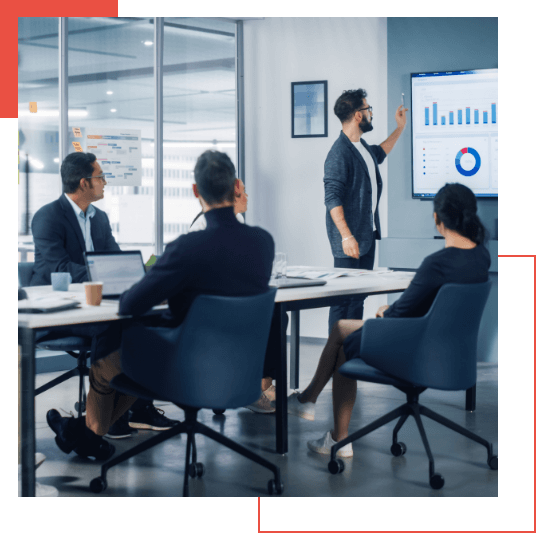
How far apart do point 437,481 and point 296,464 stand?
24.5 inches

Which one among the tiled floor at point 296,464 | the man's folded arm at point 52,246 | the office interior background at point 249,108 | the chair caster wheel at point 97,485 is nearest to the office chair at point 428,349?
the tiled floor at point 296,464

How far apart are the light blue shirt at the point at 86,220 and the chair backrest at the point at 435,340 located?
1.66 meters

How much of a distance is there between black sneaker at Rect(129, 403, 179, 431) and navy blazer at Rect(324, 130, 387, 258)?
1.50 metres

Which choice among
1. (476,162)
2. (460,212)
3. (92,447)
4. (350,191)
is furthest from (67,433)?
(476,162)

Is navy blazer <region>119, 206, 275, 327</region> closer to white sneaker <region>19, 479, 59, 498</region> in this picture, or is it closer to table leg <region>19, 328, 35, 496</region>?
table leg <region>19, 328, 35, 496</region>

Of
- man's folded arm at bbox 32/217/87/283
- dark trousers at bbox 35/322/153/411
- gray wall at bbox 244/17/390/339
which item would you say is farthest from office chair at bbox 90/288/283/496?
gray wall at bbox 244/17/390/339

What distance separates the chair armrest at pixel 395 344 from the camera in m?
2.95

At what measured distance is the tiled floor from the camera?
2938 millimetres

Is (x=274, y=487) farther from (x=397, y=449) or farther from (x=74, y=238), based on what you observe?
(x=74, y=238)

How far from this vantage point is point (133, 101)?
5.57 meters

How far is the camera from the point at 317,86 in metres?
5.99

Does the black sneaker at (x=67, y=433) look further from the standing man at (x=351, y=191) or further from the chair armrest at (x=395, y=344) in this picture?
the standing man at (x=351, y=191)

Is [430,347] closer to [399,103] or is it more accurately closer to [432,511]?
[432,511]

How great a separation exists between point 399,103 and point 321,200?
1032 mm
